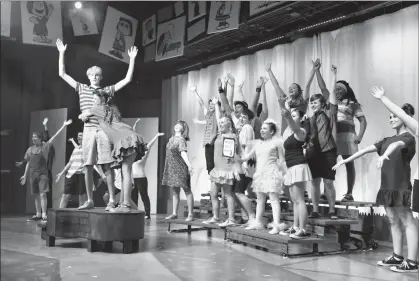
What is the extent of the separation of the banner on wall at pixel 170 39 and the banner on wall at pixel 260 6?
29cm

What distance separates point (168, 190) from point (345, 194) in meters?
1.57

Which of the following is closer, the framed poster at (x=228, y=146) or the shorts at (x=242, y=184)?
the framed poster at (x=228, y=146)

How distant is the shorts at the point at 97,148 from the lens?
2133 millimetres

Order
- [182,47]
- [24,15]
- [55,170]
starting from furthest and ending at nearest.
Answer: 1. [182,47]
2. [55,170]
3. [24,15]

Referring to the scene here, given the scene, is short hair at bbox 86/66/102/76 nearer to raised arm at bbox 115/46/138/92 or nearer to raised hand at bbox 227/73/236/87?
raised arm at bbox 115/46/138/92

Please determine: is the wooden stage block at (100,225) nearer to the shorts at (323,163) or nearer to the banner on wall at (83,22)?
the banner on wall at (83,22)

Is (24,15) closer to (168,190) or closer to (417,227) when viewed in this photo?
(168,190)

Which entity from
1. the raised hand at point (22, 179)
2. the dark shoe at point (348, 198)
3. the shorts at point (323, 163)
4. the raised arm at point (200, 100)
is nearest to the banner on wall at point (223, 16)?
the raised arm at point (200, 100)

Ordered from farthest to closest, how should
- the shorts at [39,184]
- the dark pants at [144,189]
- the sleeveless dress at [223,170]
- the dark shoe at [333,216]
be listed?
the dark shoe at [333,216] < the sleeveless dress at [223,170] < the dark pants at [144,189] < the shorts at [39,184]

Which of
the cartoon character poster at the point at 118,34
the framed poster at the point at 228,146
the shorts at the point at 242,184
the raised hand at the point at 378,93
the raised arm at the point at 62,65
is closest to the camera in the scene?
the raised arm at the point at 62,65

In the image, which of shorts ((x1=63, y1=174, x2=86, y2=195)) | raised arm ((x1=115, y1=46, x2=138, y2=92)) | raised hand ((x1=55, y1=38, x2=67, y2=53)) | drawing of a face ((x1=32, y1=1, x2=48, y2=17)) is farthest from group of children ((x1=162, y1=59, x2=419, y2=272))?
drawing of a face ((x1=32, y1=1, x2=48, y2=17))

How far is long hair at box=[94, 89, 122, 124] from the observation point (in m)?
1.97

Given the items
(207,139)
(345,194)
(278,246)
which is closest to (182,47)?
(207,139)

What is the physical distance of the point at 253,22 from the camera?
5.97 feet
